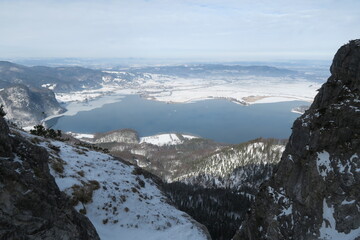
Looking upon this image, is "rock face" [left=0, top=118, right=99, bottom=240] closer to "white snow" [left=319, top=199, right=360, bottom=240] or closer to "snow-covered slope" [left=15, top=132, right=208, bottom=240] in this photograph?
"snow-covered slope" [left=15, top=132, right=208, bottom=240]

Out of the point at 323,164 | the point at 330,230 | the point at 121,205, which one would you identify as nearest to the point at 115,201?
the point at 121,205

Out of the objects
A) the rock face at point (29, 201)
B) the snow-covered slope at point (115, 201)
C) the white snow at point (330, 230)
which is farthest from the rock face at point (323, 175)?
the rock face at point (29, 201)

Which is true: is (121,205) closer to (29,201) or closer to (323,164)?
(29,201)

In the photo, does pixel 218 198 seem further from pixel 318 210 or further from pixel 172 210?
pixel 318 210

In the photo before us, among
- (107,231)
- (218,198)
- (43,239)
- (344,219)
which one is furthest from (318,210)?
(218,198)

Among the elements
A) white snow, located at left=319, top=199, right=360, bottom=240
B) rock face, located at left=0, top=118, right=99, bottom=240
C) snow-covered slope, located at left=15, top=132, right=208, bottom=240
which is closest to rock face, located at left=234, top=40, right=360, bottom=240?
white snow, located at left=319, top=199, right=360, bottom=240

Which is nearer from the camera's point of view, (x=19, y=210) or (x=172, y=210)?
(x=19, y=210)

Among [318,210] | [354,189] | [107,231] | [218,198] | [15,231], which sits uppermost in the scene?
[15,231]
